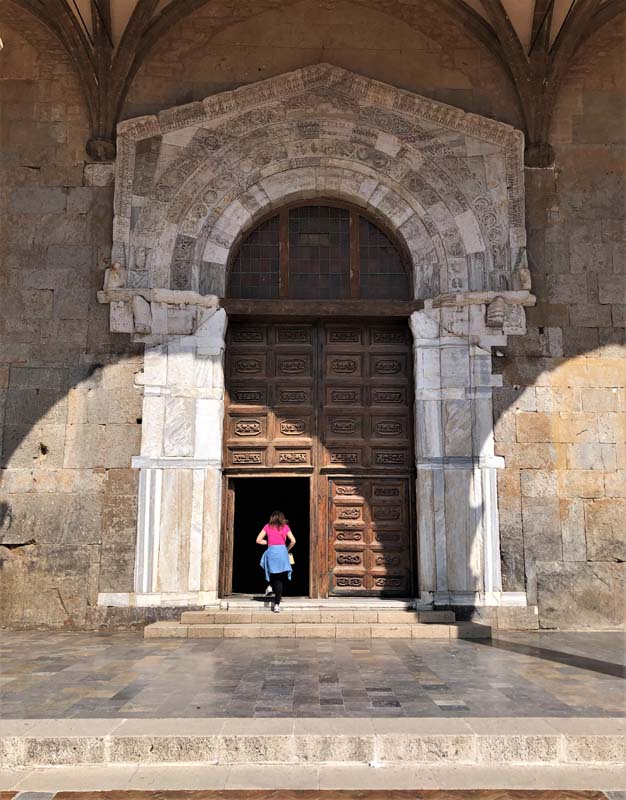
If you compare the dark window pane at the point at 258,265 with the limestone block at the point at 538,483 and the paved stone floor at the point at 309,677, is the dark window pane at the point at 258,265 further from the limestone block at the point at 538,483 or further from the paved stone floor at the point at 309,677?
the paved stone floor at the point at 309,677

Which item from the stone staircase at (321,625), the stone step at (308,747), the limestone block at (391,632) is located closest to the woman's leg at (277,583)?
the stone staircase at (321,625)

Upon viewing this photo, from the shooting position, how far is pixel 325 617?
733cm

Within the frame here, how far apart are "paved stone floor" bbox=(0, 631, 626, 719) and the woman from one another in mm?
784

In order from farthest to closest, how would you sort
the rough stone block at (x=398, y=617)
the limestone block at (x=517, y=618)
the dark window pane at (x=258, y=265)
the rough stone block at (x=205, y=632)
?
the dark window pane at (x=258, y=265)
the limestone block at (x=517, y=618)
the rough stone block at (x=398, y=617)
the rough stone block at (x=205, y=632)

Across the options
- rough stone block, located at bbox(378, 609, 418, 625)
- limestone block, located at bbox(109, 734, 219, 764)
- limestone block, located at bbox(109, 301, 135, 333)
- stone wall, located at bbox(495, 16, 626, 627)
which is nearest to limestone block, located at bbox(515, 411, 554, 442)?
stone wall, located at bbox(495, 16, 626, 627)

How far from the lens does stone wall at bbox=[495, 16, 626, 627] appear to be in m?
7.80

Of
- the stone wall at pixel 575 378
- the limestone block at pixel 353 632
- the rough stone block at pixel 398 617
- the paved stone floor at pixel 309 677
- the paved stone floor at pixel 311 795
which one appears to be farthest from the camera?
the stone wall at pixel 575 378

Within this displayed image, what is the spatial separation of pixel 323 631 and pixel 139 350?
3.61 m

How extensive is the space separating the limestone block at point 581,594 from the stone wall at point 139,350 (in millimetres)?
21

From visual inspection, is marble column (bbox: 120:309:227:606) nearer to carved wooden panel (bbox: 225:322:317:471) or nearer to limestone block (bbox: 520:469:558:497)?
carved wooden panel (bbox: 225:322:317:471)

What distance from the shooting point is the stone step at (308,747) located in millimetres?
3893

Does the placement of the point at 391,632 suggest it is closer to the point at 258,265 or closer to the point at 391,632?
the point at 391,632

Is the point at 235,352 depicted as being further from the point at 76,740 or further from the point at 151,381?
the point at 76,740

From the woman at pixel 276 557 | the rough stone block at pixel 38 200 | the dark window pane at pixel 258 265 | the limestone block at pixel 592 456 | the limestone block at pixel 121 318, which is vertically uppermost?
the rough stone block at pixel 38 200
